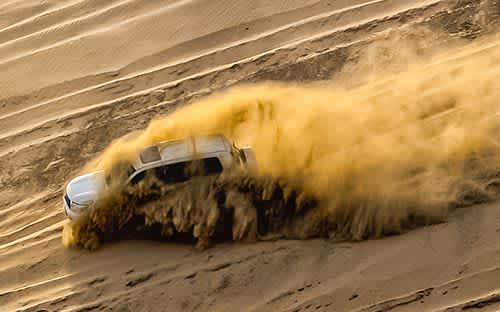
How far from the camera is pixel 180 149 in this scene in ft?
37.9

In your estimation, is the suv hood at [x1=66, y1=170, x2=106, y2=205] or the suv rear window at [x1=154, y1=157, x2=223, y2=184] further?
the suv hood at [x1=66, y1=170, x2=106, y2=205]

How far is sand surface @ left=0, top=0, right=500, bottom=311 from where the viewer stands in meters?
10.9

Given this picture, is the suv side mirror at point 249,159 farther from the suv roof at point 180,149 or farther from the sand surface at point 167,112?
the sand surface at point 167,112

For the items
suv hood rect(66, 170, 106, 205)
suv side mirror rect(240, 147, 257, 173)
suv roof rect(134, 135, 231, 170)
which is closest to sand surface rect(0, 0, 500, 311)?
suv hood rect(66, 170, 106, 205)

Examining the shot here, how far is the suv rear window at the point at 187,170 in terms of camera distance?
37.4 ft

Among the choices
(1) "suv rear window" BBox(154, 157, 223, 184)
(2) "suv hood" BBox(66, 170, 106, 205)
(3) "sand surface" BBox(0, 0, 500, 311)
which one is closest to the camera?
(3) "sand surface" BBox(0, 0, 500, 311)

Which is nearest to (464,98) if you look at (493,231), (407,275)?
(493,231)

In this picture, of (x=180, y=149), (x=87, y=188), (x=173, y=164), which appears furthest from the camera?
(x=87, y=188)

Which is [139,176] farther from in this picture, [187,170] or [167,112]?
[167,112]

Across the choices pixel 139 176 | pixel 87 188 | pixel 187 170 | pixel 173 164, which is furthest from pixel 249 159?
pixel 87 188

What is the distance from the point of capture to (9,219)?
1266 centimetres

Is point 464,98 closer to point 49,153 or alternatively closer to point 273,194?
point 273,194

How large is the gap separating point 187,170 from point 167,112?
3.16m

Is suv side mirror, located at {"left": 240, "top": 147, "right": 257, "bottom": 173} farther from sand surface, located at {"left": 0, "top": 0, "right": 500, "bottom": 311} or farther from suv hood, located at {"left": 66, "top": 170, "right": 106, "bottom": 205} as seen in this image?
suv hood, located at {"left": 66, "top": 170, "right": 106, "bottom": 205}
